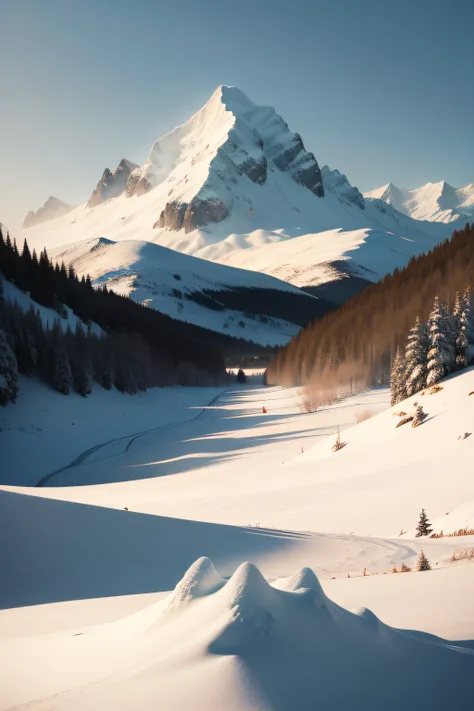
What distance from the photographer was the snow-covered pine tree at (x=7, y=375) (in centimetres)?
4147

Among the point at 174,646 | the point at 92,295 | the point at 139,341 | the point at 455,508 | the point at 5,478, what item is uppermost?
the point at 92,295

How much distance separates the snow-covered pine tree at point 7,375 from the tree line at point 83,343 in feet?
0.27

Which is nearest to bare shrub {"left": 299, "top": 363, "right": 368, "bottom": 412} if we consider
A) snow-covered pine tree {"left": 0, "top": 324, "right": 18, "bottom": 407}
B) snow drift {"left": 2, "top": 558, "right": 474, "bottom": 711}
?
snow-covered pine tree {"left": 0, "top": 324, "right": 18, "bottom": 407}

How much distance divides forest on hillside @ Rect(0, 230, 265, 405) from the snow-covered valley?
27.4 m

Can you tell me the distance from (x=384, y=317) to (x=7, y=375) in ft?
118

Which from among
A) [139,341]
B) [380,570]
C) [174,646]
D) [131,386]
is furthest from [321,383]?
[174,646]

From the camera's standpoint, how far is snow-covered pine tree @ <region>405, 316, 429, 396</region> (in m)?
26.2

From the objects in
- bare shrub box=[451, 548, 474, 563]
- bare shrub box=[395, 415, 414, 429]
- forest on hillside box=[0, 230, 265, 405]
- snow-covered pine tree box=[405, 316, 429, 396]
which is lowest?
bare shrub box=[451, 548, 474, 563]

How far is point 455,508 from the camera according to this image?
13070 mm

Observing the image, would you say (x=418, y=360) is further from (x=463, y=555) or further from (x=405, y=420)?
(x=463, y=555)

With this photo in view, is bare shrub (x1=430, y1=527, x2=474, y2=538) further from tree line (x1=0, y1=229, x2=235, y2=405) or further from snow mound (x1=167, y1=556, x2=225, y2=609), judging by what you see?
tree line (x1=0, y1=229, x2=235, y2=405)

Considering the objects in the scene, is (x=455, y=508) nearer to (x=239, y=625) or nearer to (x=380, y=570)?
(x=380, y=570)

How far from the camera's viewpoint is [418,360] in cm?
2634

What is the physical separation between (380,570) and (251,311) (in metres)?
190
